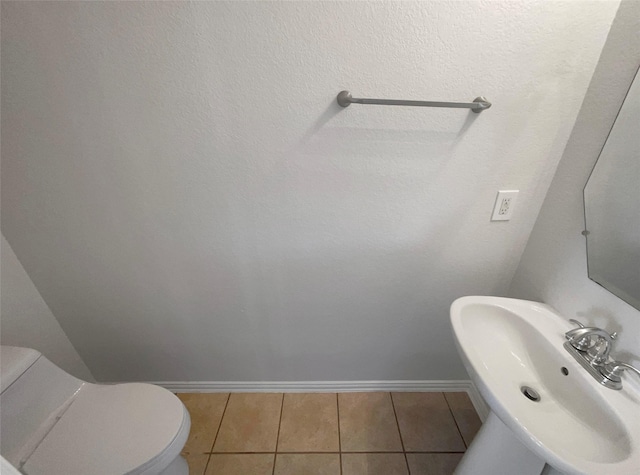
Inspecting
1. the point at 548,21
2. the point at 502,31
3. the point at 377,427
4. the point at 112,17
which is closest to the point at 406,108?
the point at 502,31

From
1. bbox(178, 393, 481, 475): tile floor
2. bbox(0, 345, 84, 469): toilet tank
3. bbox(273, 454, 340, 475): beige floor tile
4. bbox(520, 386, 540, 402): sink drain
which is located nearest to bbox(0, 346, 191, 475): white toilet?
bbox(0, 345, 84, 469): toilet tank

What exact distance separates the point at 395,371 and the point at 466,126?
1203 millimetres

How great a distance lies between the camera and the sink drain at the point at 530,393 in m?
0.83

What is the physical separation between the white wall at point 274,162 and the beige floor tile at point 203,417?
0.31 m

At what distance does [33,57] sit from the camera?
79 cm

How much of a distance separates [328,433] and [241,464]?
41cm

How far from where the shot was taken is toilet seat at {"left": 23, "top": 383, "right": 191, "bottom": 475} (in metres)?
0.83

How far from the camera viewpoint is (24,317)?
1110 millimetres

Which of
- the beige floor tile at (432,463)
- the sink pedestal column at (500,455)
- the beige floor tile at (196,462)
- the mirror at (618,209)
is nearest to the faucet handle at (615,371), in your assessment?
the mirror at (618,209)

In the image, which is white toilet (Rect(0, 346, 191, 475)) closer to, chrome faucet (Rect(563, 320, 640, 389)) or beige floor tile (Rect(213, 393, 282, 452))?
beige floor tile (Rect(213, 393, 282, 452))

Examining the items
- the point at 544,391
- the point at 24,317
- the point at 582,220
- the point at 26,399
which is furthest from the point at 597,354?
the point at 24,317

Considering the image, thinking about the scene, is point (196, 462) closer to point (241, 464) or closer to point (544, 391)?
point (241, 464)

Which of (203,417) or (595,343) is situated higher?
(595,343)

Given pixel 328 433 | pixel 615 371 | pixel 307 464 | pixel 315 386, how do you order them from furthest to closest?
pixel 315 386, pixel 328 433, pixel 307 464, pixel 615 371
